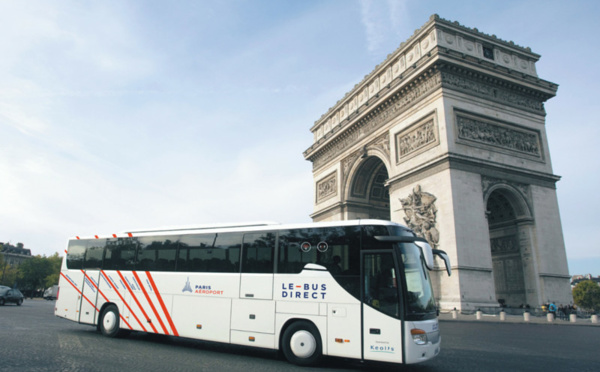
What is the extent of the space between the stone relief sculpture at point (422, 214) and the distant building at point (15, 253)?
93.3 m

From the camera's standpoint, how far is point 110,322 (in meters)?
9.66

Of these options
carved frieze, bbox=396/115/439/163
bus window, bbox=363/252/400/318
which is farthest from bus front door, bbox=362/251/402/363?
carved frieze, bbox=396/115/439/163

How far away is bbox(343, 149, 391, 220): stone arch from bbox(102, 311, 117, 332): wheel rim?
21397mm

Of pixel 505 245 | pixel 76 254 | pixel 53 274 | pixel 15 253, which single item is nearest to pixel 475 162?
pixel 505 245

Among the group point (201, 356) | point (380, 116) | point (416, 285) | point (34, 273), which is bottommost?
point (201, 356)

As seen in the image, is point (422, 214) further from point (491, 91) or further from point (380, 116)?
point (491, 91)

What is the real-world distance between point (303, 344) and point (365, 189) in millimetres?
24389

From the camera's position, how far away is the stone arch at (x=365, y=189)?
1157 inches

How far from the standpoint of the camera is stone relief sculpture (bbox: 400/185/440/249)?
20828 millimetres

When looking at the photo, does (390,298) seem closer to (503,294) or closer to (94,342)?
(94,342)

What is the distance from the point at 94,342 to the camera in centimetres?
864

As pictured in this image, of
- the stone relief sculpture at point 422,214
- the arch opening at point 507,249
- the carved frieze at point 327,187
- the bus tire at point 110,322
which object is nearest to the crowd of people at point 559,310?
the arch opening at point 507,249

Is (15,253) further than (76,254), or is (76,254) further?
(15,253)

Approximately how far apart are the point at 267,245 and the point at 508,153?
19.8 metres
